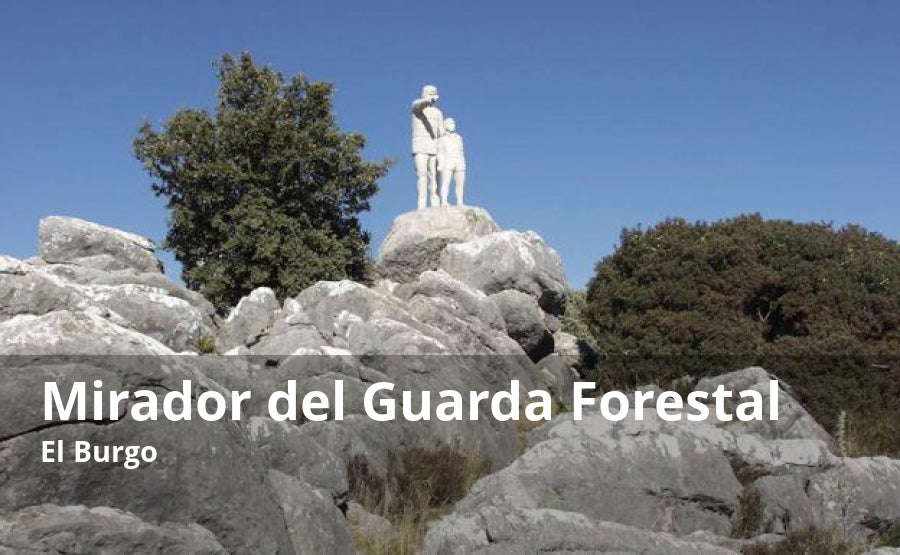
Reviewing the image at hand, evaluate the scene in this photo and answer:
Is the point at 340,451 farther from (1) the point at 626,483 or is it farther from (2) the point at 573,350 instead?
(2) the point at 573,350

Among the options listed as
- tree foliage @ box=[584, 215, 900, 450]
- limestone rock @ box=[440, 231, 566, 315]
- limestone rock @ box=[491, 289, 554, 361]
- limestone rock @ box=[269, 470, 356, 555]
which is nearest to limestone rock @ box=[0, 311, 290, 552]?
limestone rock @ box=[269, 470, 356, 555]

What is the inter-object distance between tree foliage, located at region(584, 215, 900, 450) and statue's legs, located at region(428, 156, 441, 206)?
7949 mm

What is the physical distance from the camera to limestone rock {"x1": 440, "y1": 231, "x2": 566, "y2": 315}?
2956 cm

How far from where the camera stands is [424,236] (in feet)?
104

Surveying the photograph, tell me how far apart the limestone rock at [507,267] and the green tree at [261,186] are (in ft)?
11.4

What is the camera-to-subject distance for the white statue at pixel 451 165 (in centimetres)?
3306

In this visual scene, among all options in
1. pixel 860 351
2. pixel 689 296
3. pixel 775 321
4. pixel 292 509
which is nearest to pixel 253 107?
pixel 689 296

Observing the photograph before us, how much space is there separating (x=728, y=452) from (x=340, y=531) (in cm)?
550

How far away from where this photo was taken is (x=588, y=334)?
27.7m

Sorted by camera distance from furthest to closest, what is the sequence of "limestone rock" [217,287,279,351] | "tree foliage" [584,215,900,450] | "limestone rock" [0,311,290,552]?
"tree foliage" [584,215,900,450] < "limestone rock" [217,287,279,351] < "limestone rock" [0,311,290,552]

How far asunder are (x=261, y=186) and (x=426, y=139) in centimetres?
608

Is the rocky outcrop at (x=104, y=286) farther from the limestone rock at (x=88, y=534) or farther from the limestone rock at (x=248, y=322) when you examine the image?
the limestone rock at (x=88, y=534)

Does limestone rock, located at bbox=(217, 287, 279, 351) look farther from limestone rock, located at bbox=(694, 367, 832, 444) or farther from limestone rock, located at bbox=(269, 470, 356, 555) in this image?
limestone rock, located at bbox=(269, 470, 356, 555)

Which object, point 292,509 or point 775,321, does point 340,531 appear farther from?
point 775,321
